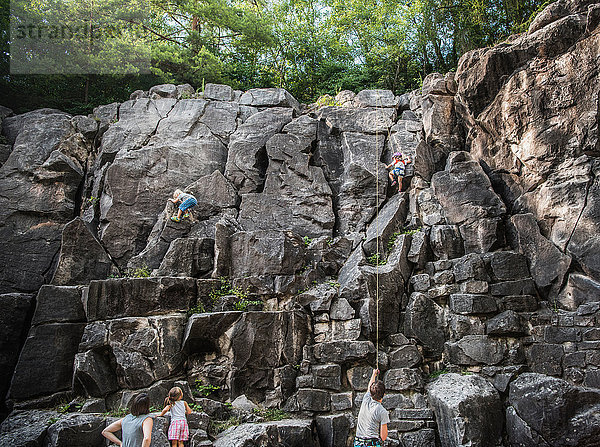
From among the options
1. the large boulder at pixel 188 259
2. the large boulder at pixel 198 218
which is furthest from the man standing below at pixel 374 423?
the large boulder at pixel 198 218

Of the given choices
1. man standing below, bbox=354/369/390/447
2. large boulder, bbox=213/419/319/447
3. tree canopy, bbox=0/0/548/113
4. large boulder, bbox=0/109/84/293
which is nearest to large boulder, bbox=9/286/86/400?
large boulder, bbox=0/109/84/293

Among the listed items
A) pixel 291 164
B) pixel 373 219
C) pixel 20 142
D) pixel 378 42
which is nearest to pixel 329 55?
pixel 378 42

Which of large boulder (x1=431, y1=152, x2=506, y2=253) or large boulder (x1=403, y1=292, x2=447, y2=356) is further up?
large boulder (x1=431, y1=152, x2=506, y2=253)

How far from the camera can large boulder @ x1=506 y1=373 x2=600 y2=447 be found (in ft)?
A: 24.9

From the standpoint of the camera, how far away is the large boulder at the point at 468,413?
7.97m

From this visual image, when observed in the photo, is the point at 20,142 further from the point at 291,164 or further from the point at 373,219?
the point at 373,219

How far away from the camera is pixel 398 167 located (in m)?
12.9

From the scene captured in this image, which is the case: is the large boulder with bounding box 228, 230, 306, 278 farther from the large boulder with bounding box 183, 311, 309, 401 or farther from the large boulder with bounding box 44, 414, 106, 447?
the large boulder with bounding box 44, 414, 106, 447

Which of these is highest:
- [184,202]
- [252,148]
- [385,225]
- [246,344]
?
[252,148]

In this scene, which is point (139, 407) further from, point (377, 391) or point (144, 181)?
point (144, 181)

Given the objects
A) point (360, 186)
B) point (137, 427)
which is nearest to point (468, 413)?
point (137, 427)

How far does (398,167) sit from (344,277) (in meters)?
4.02

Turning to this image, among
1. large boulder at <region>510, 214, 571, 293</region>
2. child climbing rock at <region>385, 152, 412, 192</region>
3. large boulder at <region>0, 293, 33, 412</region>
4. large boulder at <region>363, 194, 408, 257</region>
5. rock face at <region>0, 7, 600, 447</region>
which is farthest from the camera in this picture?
child climbing rock at <region>385, 152, 412, 192</region>

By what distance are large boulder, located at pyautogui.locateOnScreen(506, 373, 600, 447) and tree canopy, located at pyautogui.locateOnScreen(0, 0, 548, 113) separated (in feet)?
43.9
